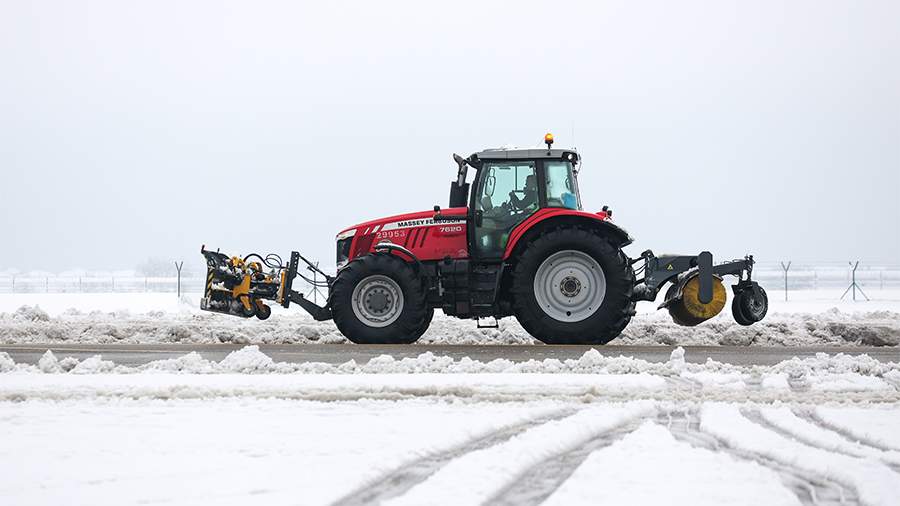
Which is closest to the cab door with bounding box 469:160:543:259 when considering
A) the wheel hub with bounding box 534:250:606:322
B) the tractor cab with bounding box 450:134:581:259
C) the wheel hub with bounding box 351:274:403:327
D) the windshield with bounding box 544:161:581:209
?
the tractor cab with bounding box 450:134:581:259

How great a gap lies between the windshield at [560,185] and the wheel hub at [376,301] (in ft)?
6.94

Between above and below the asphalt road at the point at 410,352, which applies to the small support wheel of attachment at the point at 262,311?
above

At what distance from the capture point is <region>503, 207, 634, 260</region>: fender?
11500 mm

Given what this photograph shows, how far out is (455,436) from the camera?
4.70 metres

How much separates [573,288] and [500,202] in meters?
1.33

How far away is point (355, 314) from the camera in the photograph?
38.9 feet

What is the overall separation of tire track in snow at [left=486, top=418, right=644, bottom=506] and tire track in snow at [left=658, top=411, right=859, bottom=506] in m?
0.37

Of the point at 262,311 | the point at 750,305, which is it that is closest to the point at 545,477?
the point at 750,305

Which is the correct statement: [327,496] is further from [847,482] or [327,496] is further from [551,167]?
[551,167]

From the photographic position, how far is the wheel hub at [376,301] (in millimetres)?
11859

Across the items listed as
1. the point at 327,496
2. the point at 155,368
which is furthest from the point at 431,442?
the point at 155,368

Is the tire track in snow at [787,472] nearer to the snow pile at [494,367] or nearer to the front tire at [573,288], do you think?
the snow pile at [494,367]

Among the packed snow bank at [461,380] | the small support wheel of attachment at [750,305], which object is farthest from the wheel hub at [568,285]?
the packed snow bank at [461,380]

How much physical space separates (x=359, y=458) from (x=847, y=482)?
76.1 inches
